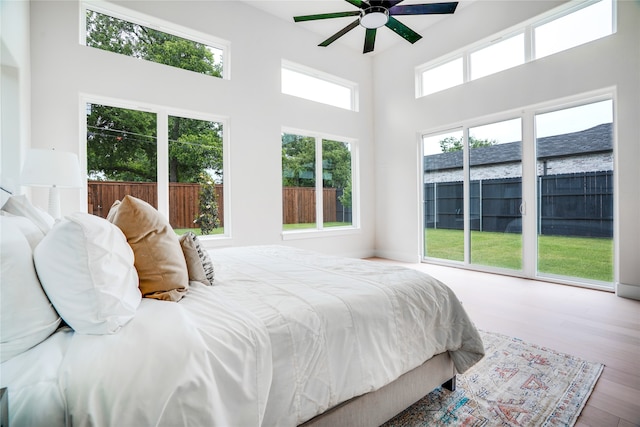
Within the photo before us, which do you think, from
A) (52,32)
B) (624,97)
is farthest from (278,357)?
(624,97)

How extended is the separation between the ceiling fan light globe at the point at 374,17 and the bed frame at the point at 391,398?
2604 millimetres

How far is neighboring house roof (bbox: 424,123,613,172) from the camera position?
3518 millimetres

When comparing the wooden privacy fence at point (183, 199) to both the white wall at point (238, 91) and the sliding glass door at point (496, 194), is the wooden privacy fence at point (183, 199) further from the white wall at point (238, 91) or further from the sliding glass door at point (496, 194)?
the sliding glass door at point (496, 194)

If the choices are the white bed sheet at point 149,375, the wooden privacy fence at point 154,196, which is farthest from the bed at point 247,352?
the wooden privacy fence at point 154,196

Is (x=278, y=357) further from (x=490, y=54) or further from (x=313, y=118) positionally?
(x=490, y=54)

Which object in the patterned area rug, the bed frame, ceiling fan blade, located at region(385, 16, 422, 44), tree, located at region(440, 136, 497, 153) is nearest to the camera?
the bed frame

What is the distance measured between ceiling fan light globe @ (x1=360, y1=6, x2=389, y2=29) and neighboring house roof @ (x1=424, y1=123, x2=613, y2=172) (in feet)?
9.05

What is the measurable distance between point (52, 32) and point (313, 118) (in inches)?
129

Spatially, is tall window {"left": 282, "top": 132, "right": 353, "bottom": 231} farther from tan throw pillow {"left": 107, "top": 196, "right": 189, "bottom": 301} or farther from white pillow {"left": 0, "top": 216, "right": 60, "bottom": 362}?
white pillow {"left": 0, "top": 216, "right": 60, "bottom": 362}

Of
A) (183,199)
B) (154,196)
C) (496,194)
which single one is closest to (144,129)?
(154,196)

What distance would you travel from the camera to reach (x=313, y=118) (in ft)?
16.4

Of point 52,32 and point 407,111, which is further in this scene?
point 407,111

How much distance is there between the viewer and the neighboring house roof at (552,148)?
352 centimetres

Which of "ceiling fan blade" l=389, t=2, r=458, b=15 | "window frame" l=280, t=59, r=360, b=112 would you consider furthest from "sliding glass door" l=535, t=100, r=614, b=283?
"window frame" l=280, t=59, r=360, b=112
